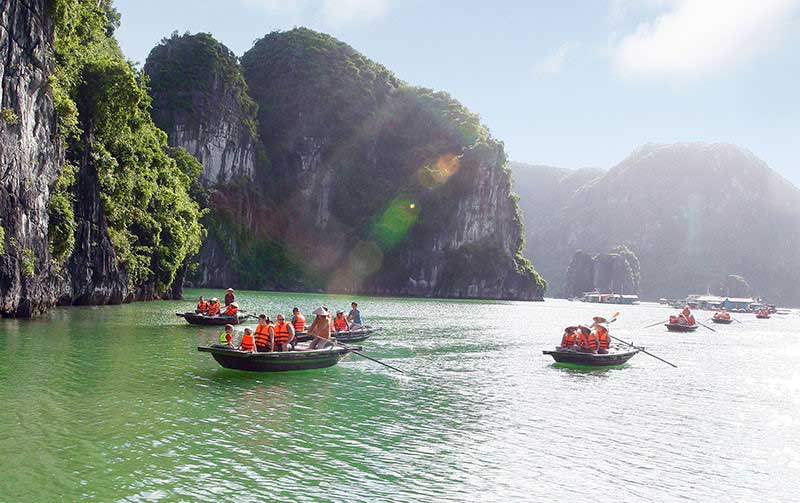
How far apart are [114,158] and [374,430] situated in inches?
1589

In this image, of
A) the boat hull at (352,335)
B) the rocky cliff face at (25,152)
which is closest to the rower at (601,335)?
the boat hull at (352,335)

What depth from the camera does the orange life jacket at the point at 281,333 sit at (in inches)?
837

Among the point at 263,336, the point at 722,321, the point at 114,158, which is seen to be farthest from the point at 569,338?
the point at 722,321

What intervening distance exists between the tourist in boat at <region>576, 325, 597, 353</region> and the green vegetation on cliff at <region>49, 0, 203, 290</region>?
28.6 metres

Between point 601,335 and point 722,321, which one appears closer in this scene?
point 601,335

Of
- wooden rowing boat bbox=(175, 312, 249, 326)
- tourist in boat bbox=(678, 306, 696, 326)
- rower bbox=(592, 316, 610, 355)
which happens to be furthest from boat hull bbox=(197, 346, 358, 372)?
tourist in boat bbox=(678, 306, 696, 326)

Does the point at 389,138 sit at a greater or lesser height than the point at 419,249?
greater

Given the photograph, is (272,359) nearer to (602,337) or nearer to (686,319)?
(602,337)

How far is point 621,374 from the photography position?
25.6 meters

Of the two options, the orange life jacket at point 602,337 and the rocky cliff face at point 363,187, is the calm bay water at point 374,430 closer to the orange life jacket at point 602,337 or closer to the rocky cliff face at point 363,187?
the orange life jacket at point 602,337

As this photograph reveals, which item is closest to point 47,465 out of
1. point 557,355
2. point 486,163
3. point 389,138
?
point 557,355

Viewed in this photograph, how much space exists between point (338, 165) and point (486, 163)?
35896 mm

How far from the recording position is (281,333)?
69.9 feet

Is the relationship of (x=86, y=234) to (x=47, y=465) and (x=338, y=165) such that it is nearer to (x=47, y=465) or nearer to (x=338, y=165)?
(x=47, y=465)
